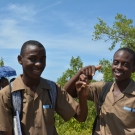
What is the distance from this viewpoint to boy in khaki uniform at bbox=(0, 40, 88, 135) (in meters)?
2.53

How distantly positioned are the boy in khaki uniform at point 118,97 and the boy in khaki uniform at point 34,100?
0.24 meters

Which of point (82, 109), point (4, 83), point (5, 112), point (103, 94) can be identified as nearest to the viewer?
point (5, 112)

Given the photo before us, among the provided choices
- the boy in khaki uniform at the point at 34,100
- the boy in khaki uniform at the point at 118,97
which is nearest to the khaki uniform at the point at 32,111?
the boy in khaki uniform at the point at 34,100

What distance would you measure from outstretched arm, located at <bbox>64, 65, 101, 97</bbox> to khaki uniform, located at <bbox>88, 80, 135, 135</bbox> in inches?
12.8

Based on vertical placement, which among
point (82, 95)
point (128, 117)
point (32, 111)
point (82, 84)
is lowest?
point (128, 117)

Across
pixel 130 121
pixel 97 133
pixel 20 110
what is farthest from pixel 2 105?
pixel 130 121

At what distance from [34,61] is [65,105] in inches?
19.5

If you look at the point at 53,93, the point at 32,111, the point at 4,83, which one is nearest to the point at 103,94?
the point at 53,93

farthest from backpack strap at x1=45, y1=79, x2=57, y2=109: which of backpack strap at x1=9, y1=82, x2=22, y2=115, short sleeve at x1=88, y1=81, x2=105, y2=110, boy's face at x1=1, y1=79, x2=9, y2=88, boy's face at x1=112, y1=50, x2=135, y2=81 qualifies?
boy's face at x1=1, y1=79, x2=9, y2=88

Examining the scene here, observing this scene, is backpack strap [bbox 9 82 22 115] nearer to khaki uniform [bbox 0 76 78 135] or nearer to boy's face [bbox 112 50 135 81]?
khaki uniform [bbox 0 76 78 135]

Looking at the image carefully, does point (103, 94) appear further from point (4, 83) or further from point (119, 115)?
point (4, 83)

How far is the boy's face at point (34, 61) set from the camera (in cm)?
259

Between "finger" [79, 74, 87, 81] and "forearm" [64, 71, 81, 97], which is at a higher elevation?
"finger" [79, 74, 87, 81]

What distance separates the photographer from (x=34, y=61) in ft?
8.53
